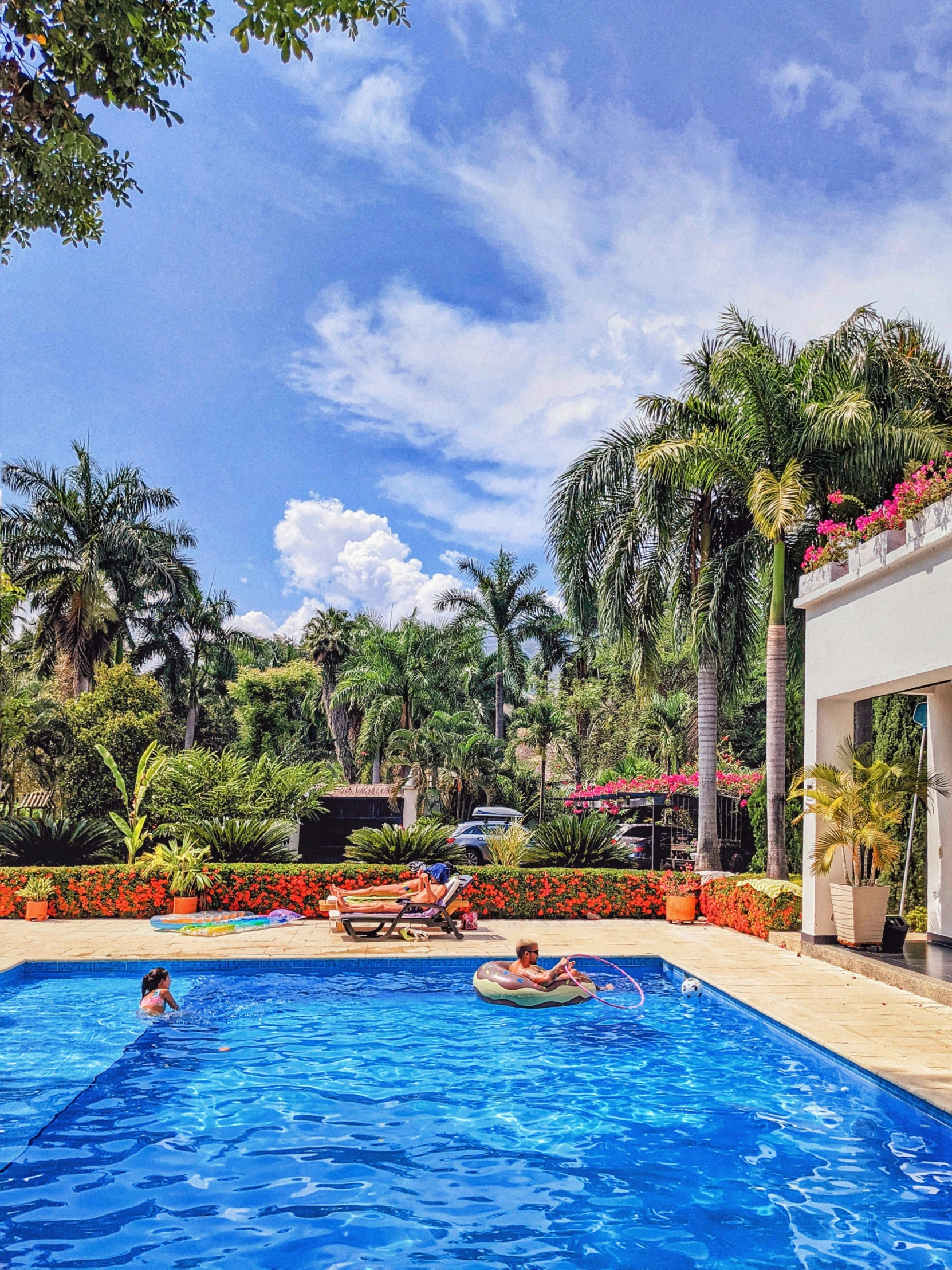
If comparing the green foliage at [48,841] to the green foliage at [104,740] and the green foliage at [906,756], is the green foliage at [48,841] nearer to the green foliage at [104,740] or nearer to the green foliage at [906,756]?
the green foliage at [104,740]

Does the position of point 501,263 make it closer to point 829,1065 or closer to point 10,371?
point 10,371

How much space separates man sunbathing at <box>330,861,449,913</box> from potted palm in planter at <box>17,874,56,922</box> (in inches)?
190

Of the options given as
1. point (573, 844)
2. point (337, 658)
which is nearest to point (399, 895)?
point (573, 844)

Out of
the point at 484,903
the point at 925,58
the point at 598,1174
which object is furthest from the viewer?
the point at 484,903

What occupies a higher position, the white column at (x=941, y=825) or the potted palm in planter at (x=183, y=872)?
the white column at (x=941, y=825)

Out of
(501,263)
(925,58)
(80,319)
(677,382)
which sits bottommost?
(677,382)

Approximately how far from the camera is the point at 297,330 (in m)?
24.3

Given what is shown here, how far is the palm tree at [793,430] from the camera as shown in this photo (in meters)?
14.2

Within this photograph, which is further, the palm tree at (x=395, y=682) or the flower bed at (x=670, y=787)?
the palm tree at (x=395, y=682)

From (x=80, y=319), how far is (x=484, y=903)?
14.3 m

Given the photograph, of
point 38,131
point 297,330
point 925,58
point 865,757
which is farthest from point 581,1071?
point 297,330

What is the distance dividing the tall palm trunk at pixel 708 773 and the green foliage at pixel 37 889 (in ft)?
36.3

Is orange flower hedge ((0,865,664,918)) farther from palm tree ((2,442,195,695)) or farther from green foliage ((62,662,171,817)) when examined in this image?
palm tree ((2,442,195,695))

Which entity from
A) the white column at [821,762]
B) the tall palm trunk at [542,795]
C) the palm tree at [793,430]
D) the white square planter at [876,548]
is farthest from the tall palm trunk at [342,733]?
the white square planter at [876,548]
